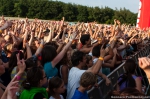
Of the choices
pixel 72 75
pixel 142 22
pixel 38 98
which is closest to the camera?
pixel 38 98

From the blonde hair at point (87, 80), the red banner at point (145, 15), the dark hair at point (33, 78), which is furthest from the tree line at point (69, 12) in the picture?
the dark hair at point (33, 78)

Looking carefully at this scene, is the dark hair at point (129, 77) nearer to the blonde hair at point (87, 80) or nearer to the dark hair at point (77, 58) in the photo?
the blonde hair at point (87, 80)

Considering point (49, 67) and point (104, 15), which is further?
point (104, 15)

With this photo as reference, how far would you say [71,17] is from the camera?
63.1 meters

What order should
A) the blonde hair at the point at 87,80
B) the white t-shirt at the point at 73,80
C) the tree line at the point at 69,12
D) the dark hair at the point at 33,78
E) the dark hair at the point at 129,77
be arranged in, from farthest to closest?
the tree line at the point at 69,12, the white t-shirt at the point at 73,80, the dark hair at the point at 129,77, the blonde hair at the point at 87,80, the dark hair at the point at 33,78

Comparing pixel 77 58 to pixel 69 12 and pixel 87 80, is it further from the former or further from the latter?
pixel 69 12

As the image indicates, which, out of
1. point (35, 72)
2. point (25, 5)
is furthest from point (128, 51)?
point (25, 5)

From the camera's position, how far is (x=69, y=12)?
62188 millimetres

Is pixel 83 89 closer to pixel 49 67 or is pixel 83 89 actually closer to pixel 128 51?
pixel 49 67

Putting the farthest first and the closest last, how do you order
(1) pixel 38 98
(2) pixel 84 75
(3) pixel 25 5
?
1. (3) pixel 25 5
2. (2) pixel 84 75
3. (1) pixel 38 98

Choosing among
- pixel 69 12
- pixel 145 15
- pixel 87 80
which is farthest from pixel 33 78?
A: pixel 69 12

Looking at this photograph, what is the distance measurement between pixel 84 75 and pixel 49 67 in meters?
0.77

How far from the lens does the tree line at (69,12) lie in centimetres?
6053

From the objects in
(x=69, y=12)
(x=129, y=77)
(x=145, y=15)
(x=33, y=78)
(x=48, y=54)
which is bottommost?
(x=69, y=12)
